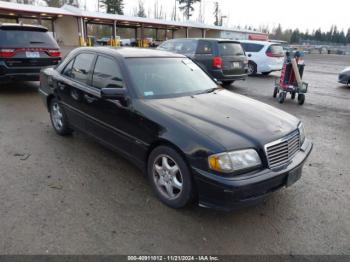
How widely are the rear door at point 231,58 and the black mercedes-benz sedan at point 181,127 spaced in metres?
5.58

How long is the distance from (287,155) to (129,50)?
262 centimetres

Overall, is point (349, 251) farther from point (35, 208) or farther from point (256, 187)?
point (35, 208)

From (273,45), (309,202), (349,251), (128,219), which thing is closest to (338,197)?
(309,202)

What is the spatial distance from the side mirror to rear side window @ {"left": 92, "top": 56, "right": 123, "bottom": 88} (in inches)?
6.3

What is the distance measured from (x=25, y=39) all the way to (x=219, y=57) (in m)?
5.81

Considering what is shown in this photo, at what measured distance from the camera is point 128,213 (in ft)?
10.00

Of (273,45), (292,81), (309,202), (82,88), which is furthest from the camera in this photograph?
(273,45)

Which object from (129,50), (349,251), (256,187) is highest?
(129,50)

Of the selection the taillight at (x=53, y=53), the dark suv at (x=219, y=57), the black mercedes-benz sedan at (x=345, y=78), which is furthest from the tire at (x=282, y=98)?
the taillight at (x=53, y=53)

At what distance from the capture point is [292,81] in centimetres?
861

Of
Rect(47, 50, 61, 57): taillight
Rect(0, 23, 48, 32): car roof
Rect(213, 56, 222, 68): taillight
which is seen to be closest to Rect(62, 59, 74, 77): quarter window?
Rect(47, 50, 61, 57): taillight

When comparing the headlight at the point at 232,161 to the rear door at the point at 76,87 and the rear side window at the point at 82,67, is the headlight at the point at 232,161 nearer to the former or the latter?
the rear door at the point at 76,87

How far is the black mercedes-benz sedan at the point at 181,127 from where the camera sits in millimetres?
2684

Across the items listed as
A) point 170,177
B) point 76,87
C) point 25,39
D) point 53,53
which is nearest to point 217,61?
point 53,53
